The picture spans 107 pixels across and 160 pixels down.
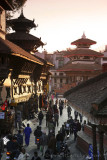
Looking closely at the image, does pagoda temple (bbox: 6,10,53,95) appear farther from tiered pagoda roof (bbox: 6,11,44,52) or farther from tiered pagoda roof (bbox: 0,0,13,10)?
tiered pagoda roof (bbox: 0,0,13,10)

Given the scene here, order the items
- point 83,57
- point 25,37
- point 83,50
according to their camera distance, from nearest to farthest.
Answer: point 25,37, point 83,57, point 83,50

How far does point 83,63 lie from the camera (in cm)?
5353

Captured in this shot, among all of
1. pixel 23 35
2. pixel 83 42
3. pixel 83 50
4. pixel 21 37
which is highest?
pixel 83 42

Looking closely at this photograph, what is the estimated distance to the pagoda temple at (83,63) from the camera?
5162 cm

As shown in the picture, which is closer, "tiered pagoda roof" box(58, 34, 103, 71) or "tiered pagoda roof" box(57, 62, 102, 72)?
"tiered pagoda roof" box(57, 62, 102, 72)

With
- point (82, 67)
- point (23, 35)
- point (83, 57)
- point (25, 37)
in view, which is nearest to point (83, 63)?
point (83, 57)

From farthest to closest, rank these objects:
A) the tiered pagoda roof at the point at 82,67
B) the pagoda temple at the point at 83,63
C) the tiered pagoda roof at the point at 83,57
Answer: the tiered pagoda roof at the point at 83,57
the pagoda temple at the point at 83,63
the tiered pagoda roof at the point at 82,67

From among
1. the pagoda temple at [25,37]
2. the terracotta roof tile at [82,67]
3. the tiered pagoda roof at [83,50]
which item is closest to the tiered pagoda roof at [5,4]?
the pagoda temple at [25,37]

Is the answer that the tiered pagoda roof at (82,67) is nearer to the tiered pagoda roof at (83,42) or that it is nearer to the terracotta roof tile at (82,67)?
the terracotta roof tile at (82,67)

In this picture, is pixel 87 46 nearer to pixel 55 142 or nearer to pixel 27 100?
pixel 27 100

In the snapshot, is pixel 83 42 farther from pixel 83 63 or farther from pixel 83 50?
pixel 83 63

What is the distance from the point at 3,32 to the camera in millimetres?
21562

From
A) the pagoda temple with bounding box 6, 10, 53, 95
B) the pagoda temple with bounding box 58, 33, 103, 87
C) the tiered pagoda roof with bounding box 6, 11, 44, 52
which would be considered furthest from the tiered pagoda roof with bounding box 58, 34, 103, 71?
the tiered pagoda roof with bounding box 6, 11, 44, 52

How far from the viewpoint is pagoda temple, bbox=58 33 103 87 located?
5162cm
